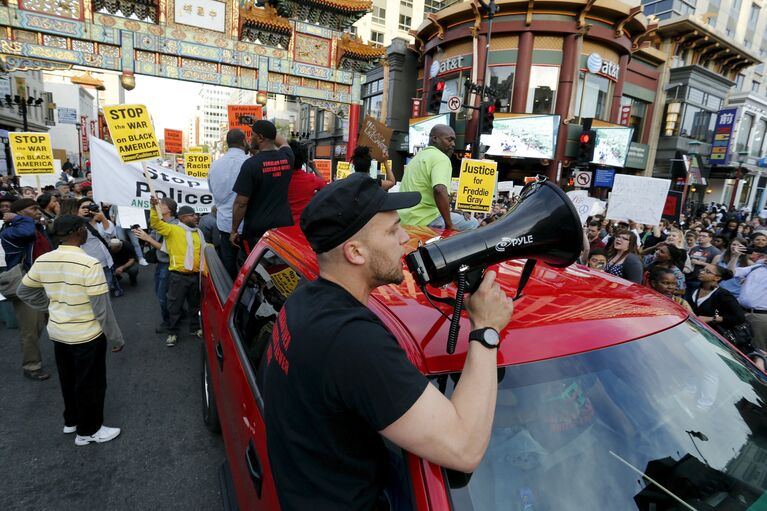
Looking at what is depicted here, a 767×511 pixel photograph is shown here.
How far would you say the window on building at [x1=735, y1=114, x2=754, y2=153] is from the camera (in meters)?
28.7

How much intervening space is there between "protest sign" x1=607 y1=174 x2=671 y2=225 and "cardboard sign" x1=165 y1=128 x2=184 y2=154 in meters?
13.3

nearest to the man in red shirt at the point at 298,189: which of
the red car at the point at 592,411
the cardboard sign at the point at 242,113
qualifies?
the red car at the point at 592,411

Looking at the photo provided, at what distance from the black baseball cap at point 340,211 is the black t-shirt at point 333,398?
0.15 m

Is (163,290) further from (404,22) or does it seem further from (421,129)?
(404,22)

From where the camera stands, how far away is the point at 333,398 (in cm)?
104

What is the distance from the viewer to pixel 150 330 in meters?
5.59

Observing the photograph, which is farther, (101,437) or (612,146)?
(612,146)

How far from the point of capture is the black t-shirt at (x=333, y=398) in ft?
3.25

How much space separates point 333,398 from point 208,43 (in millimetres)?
16464

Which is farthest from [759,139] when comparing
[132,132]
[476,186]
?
[132,132]

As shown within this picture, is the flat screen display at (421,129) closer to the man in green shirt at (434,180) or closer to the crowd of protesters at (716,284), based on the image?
the crowd of protesters at (716,284)

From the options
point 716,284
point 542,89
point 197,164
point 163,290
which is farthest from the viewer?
point 542,89

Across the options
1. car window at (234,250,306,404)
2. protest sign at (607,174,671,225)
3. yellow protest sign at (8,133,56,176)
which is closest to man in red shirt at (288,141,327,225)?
car window at (234,250,306,404)

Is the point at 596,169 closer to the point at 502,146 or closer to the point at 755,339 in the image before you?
the point at 502,146
